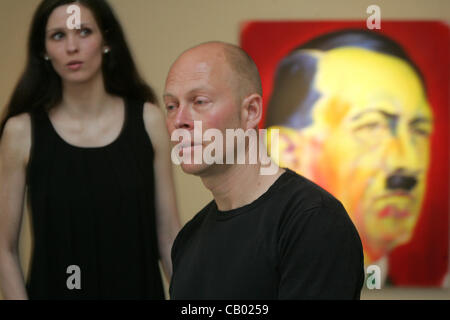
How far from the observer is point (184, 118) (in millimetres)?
1156

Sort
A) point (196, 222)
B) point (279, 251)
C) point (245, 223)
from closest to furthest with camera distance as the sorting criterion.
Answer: point (279, 251) < point (245, 223) < point (196, 222)

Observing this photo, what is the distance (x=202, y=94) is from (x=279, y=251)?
0.37 meters

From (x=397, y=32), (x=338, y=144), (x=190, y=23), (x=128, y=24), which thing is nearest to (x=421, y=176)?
(x=338, y=144)

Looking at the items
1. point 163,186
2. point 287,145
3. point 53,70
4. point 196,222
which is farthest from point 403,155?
point 53,70

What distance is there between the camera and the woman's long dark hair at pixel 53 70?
162cm

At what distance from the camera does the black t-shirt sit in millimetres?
921

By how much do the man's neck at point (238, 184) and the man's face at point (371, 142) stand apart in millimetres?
780

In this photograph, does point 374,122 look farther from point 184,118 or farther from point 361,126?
point 184,118

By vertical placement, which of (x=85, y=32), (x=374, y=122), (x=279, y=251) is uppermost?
(x=85, y=32)

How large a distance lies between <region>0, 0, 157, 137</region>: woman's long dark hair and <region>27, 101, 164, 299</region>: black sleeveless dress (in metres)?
0.06

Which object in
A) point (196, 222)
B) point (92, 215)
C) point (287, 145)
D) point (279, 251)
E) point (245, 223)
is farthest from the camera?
point (287, 145)

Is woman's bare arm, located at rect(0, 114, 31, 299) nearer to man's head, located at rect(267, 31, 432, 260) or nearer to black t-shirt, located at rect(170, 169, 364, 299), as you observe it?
black t-shirt, located at rect(170, 169, 364, 299)

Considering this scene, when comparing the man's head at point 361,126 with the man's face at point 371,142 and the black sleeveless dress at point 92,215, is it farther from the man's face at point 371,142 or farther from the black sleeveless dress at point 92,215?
the black sleeveless dress at point 92,215

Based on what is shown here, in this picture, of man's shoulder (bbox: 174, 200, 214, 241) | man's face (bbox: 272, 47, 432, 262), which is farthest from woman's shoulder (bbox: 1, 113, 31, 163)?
man's face (bbox: 272, 47, 432, 262)
